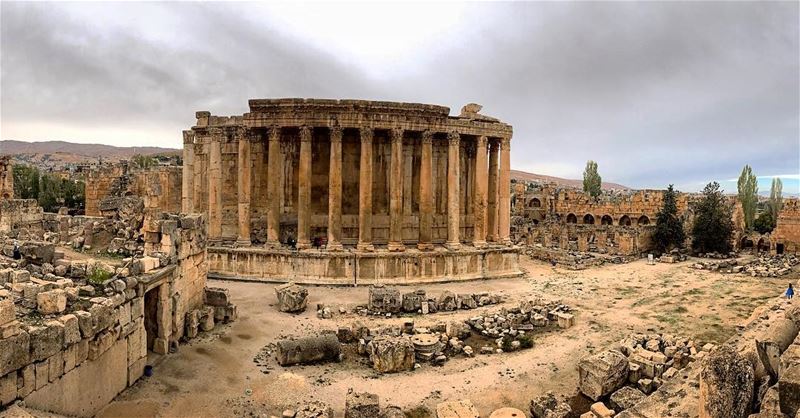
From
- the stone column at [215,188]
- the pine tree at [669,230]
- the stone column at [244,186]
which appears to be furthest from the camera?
the pine tree at [669,230]

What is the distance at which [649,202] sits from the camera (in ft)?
192

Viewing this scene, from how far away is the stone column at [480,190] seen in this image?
27.9 m

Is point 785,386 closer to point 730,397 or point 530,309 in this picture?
point 730,397

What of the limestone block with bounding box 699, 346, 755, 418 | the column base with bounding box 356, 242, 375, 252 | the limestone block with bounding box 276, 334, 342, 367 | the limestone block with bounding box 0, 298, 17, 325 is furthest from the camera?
the column base with bounding box 356, 242, 375, 252

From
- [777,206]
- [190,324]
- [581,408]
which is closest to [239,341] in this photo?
[190,324]

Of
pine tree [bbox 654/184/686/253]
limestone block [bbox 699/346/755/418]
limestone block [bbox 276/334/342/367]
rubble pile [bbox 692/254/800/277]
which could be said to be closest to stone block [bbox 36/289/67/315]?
limestone block [bbox 276/334/342/367]

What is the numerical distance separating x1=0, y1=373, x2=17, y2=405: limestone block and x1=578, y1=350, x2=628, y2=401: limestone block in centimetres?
1138

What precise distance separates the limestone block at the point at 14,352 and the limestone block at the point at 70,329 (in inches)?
34.3

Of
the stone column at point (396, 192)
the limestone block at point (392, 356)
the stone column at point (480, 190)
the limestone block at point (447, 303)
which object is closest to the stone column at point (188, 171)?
the stone column at point (396, 192)

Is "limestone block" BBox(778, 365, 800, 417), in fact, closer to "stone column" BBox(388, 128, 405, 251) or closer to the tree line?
"stone column" BBox(388, 128, 405, 251)

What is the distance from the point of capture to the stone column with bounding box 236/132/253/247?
2564cm

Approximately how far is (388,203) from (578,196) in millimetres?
44363

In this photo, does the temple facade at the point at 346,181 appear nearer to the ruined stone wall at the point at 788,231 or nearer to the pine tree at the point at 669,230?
the pine tree at the point at 669,230

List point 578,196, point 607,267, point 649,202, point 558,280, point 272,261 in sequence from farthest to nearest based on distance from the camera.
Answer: point 578,196, point 649,202, point 607,267, point 558,280, point 272,261
